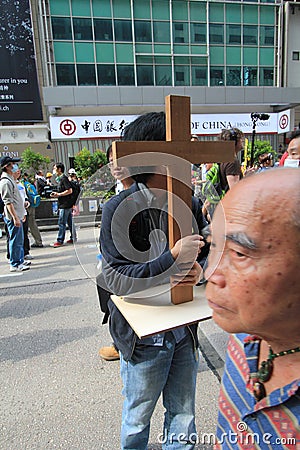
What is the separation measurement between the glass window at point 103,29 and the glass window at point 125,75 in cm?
194

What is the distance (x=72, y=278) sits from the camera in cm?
437

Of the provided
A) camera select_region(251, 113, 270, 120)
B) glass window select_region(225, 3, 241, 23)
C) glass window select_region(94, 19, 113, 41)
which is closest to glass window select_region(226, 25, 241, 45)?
glass window select_region(225, 3, 241, 23)

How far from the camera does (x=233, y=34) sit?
851 inches

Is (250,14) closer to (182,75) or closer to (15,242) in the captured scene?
(182,75)

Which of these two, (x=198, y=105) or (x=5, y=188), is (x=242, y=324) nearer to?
(x=5, y=188)

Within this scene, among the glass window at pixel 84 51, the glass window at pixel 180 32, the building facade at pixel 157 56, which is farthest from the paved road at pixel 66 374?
the glass window at pixel 180 32

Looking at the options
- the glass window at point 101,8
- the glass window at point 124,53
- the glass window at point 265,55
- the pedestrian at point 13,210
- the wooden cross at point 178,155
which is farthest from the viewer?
the glass window at point 265,55

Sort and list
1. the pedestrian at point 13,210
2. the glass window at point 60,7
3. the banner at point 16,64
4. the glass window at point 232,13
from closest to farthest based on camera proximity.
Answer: the pedestrian at point 13,210 → the glass window at point 60,7 → the banner at point 16,64 → the glass window at point 232,13

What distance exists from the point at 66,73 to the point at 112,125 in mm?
6274

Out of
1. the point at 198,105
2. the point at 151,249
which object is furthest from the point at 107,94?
the point at 151,249

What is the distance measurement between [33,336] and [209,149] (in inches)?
97.1

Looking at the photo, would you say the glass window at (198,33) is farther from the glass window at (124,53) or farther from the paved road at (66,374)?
the paved road at (66,374)

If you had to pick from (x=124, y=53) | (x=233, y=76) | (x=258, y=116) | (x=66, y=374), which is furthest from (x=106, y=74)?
(x=66, y=374)

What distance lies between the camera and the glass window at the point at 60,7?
1945cm
